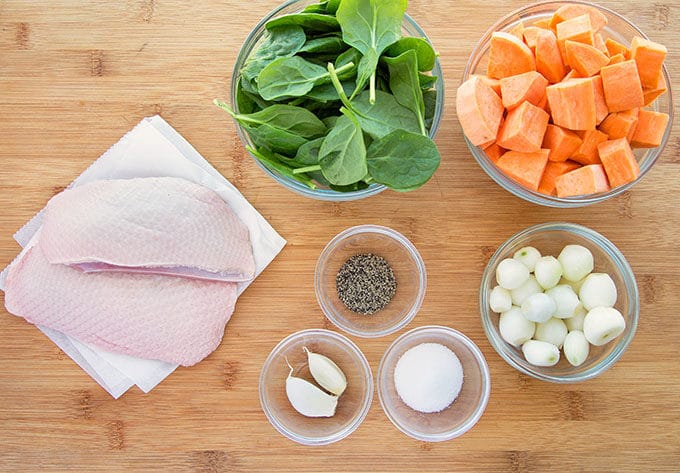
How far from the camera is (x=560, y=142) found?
3.62ft

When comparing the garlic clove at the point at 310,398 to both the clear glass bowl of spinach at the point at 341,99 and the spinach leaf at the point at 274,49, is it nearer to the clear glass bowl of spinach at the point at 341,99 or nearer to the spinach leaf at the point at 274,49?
the clear glass bowl of spinach at the point at 341,99

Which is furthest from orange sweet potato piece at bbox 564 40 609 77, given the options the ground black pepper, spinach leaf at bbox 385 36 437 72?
the ground black pepper

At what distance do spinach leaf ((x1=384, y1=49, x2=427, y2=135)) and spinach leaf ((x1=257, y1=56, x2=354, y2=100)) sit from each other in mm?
80

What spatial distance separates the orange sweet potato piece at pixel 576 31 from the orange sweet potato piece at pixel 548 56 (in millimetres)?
12

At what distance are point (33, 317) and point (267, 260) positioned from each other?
519 mm

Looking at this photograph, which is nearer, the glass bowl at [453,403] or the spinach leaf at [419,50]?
the spinach leaf at [419,50]

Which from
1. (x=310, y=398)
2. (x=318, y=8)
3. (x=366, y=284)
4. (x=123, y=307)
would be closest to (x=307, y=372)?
(x=310, y=398)

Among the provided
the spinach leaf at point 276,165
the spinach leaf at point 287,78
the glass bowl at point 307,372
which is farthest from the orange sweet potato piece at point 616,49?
the glass bowl at point 307,372

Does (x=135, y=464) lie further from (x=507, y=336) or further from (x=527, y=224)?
(x=527, y=224)

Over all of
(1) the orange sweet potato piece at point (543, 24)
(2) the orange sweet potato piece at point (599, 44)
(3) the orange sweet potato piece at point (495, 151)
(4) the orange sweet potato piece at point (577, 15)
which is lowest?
(3) the orange sweet potato piece at point (495, 151)

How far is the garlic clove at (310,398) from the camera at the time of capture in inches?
52.8

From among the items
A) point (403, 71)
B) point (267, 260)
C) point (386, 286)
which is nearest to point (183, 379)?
Answer: point (267, 260)

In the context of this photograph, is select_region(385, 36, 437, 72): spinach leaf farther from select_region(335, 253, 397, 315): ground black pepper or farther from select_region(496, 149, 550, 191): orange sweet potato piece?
select_region(335, 253, 397, 315): ground black pepper

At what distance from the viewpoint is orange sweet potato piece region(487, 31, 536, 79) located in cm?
109
